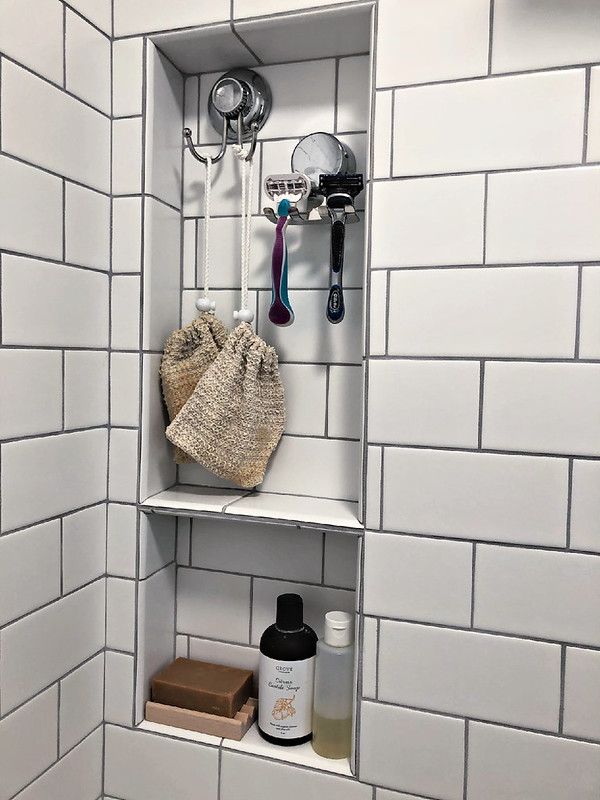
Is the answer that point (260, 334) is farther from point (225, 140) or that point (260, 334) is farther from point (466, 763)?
point (466, 763)

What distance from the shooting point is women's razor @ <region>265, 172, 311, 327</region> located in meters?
0.79

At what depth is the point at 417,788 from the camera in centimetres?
74

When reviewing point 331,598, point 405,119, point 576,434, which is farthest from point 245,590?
point 405,119

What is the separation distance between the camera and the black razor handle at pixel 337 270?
2.55 feet

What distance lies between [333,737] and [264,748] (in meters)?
0.09

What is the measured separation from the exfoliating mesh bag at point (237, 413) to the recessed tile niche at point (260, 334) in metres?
0.04

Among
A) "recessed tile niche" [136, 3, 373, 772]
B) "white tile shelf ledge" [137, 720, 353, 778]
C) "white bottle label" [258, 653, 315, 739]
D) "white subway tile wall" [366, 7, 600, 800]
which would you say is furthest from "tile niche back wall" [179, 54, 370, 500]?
"white tile shelf ledge" [137, 720, 353, 778]

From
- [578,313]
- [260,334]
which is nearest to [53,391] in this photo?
[260,334]

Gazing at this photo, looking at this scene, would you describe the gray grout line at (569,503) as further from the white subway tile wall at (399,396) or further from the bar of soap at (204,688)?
the bar of soap at (204,688)

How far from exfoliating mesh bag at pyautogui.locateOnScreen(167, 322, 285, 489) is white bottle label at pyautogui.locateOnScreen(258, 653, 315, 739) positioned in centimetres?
24

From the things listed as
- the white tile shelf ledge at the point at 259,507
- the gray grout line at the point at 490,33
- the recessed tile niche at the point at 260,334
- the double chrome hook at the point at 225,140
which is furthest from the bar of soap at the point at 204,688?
the gray grout line at the point at 490,33

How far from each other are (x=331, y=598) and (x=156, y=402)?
369mm

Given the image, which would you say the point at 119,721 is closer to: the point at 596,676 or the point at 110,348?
the point at 110,348

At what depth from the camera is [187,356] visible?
0.87m
